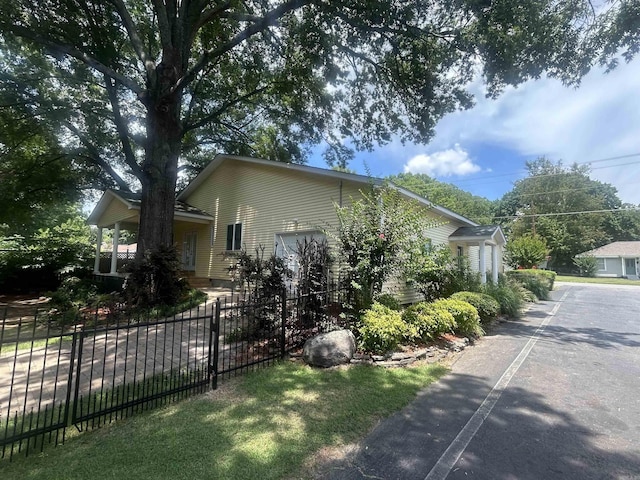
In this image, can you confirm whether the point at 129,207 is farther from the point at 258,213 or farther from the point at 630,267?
the point at 630,267

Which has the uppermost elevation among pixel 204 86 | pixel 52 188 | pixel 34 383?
pixel 204 86

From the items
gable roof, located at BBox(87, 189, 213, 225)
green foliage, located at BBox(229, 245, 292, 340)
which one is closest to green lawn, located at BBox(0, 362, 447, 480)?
green foliage, located at BBox(229, 245, 292, 340)

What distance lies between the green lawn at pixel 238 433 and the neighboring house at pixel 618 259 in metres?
45.4

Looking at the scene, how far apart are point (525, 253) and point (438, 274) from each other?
1896cm

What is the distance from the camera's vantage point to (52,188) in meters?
15.6

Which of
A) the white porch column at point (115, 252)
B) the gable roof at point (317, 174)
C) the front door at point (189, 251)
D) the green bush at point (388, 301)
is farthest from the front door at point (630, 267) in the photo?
the white porch column at point (115, 252)

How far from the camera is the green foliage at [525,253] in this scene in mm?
23578

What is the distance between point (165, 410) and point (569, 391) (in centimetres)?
552

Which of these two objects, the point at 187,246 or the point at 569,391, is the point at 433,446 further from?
the point at 187,246

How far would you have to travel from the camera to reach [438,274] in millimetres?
9312

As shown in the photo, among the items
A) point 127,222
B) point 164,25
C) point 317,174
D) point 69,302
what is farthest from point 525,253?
point 69,302

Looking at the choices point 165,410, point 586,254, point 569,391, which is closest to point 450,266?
point 569,391

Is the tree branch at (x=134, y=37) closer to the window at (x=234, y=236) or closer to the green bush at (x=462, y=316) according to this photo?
the window at (x=234, y=236)

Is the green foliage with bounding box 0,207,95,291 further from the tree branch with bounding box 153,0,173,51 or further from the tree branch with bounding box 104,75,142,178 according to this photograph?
the tree branch with bounding box 153,0,173,51
